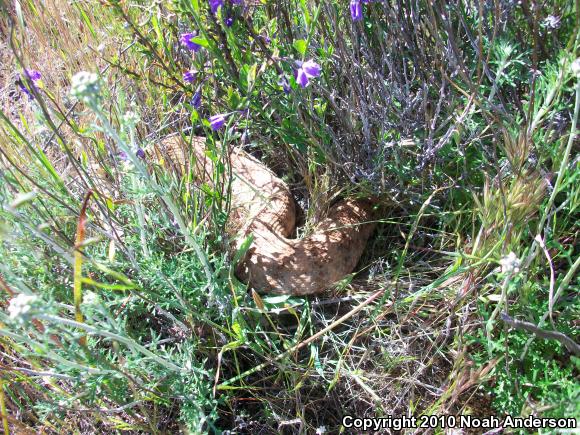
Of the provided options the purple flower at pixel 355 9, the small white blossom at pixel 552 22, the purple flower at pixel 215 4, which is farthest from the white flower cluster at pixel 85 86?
the small white blossom at pixel 552 22

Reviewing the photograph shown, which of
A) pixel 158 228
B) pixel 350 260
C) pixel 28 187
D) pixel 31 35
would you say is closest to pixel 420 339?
pixel 350 260

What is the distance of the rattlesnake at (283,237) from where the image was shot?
2207mm

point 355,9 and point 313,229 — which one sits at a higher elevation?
point 355,9

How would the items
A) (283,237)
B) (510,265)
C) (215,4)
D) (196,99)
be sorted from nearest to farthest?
1. (510,265)
2. (215,4)
3. (196,99)
4. (283,237)

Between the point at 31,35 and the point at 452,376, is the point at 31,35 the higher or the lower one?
the higher one

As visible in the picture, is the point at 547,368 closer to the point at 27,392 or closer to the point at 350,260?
the point at 350,260

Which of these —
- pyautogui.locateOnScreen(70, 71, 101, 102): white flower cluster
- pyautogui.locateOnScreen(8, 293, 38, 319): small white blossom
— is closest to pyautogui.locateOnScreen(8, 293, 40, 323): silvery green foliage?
pyautogui.locateOnScreen(8, 293, 38, 319): small white blossom

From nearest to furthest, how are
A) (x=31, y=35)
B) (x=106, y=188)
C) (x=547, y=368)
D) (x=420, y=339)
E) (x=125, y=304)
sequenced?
(x=547, y=368) < (x=125, y=304) < (x=420, y=339) < (x=106, y=188) < (x=31, y=35)

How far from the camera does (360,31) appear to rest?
2176 millimetres

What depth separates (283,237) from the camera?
7.72 feet

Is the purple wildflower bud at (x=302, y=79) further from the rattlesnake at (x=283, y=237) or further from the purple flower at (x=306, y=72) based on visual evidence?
the rattlesnake at (x=283, y=237)

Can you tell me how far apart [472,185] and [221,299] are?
3.65 feet

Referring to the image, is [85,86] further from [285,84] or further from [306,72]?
[285,84]

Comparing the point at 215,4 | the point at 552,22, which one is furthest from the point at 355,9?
the point at 552,22
